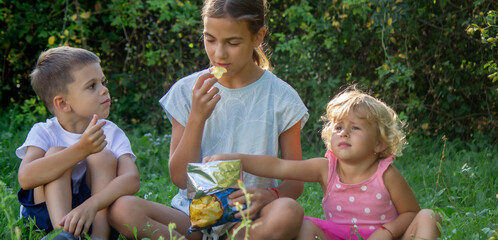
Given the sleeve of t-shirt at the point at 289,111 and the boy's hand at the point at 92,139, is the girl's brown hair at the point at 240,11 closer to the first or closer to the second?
the sleeve of t-shirt at the point at 289,111

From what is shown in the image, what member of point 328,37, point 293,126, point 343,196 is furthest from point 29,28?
point 343,196

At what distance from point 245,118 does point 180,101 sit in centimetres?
31

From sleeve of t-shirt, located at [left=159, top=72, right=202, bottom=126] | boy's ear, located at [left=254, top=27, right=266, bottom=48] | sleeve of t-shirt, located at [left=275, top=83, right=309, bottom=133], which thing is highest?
boy's ear, located at [left=254, top=27, right=266, bottom=48]

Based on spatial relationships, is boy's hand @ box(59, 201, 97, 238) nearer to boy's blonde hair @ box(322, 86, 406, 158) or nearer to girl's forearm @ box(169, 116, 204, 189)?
girl's forearm @ box(169, 116, 204, 189)

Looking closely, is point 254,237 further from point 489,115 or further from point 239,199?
point 489,115

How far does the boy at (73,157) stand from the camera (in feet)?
7.86

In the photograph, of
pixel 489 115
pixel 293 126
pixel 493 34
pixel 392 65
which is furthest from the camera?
pixel 489 115

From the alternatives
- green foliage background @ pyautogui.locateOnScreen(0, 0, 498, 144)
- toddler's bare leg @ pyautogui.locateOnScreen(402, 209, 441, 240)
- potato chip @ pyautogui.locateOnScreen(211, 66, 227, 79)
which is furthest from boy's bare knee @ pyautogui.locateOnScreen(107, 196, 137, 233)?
green foliage background @ pyautogui.locateOnScreen(0, 0, 498, 144)

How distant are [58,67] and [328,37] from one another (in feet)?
9.31

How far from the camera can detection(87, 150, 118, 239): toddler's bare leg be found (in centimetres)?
248

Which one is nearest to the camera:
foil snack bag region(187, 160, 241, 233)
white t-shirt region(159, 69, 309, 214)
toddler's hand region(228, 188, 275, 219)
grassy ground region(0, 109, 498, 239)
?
foil snack bag region(187, 160, 241, 233)

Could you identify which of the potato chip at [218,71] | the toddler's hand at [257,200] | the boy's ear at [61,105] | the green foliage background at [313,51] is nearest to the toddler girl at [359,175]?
the toddler's hand at [257,200]

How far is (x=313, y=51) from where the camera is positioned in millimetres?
5148

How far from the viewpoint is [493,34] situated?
11.7 ft
